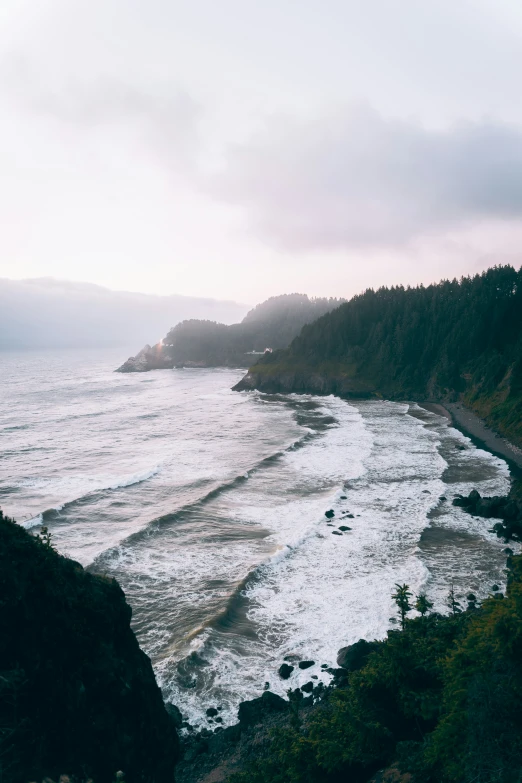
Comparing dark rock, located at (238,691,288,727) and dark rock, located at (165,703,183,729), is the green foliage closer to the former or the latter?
dark rock, located at (238,691,288,727)

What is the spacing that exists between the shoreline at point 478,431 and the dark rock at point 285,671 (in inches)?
1548

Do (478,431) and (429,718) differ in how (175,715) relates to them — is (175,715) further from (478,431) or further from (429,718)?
(478,431)

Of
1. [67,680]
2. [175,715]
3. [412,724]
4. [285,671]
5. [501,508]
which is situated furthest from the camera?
[501,508]

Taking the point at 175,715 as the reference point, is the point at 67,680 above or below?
above

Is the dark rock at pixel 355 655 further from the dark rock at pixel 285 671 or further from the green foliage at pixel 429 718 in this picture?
the green foliage at pixel 429 718

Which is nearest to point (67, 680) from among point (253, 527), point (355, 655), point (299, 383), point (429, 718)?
point (429, 718)

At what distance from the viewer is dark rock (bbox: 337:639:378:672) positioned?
75.2 ft

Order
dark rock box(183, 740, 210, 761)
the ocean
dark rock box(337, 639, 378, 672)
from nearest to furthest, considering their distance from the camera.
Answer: dark rock box(183, 740, 210, 761), dark rock box(337, 639, 378, 672), the ocean

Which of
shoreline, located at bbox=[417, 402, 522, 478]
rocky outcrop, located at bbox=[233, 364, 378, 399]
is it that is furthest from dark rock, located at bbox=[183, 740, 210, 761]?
rocky outcrop, located at bbox=[233, 364, 378, 399]

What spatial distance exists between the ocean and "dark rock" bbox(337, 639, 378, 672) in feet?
2.06

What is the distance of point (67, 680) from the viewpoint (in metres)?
12.8

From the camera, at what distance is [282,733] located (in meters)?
16.7

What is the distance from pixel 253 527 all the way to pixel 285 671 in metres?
16.4

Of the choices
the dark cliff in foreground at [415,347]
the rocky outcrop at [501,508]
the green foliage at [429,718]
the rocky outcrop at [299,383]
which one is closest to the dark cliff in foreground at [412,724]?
the green foliage at [429,718]
